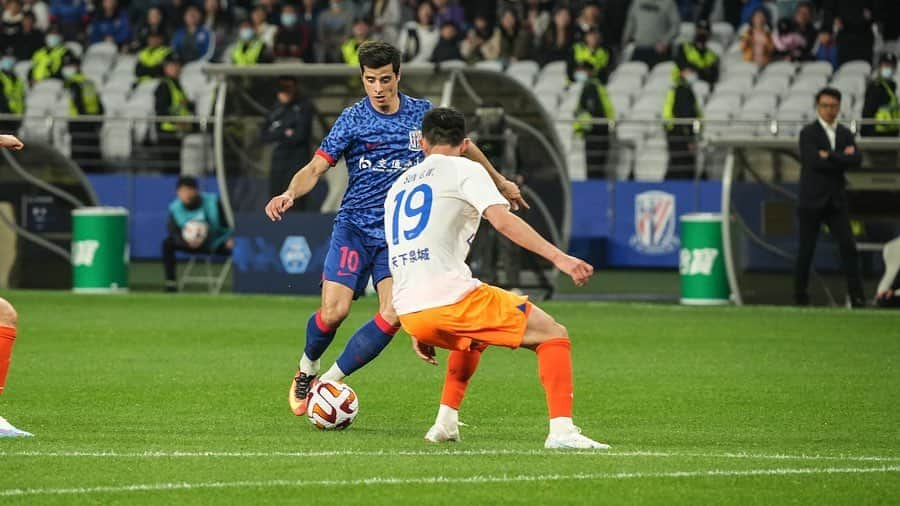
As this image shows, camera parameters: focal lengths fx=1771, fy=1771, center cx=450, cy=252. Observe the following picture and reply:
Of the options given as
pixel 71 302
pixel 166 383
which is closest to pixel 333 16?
pixel 71 302

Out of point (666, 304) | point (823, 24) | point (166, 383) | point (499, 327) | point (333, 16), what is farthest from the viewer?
point (333, 16)

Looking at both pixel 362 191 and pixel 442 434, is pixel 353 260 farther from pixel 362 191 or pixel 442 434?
pixel 442 434

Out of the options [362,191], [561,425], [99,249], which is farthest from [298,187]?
[99,249]

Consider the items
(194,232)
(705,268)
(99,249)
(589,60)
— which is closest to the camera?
(705,268)

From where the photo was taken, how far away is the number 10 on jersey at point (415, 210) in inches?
352

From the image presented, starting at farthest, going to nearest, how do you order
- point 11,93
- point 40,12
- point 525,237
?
point 40,12, point 11,93, point 525,237

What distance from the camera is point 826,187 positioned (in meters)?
19.5

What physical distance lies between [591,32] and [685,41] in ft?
4.85

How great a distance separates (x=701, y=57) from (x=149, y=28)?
9945mm

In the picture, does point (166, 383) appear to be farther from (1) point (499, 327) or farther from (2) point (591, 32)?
(2) point (591, 32)

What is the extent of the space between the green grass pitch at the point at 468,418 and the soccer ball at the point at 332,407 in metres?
0.14

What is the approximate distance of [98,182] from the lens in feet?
90.9

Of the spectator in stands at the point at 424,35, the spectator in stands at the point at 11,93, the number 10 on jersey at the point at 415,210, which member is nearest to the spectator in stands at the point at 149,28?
the spectator in stands at the point at 11,93

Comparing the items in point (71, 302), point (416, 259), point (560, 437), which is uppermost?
point (416, 259)
